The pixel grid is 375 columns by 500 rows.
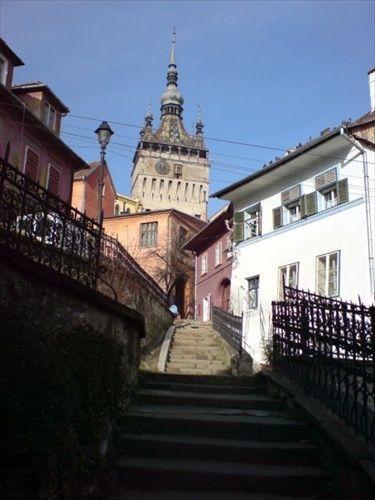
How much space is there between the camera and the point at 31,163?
20312 millimetres

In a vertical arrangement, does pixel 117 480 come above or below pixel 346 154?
below

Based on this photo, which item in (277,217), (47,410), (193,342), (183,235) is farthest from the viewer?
(183,235)

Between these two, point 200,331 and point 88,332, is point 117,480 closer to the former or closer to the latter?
point 88,332

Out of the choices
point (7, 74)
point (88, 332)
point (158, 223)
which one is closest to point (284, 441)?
point (88, 332)

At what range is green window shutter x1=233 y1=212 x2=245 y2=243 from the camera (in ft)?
75.9

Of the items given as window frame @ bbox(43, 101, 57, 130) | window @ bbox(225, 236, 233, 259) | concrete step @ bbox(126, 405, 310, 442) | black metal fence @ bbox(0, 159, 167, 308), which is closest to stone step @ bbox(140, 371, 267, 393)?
concrete step @ bbox(126, 405, 310, 442)

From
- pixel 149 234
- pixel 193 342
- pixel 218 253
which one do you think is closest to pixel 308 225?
pixel 193 342

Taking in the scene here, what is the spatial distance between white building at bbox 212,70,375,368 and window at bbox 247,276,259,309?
5cm

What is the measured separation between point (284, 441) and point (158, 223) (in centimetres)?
3689

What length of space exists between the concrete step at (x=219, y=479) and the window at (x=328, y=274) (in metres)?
13.2

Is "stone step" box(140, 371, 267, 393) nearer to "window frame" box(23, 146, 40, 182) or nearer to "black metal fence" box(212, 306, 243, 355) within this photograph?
"black metal fence" box(212, 306, 243, 355)

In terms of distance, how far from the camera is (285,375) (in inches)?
293

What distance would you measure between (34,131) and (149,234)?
22488mm

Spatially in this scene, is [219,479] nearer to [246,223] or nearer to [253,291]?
[253,291]
